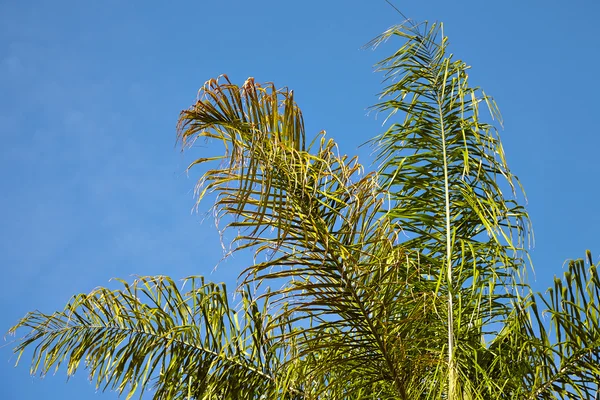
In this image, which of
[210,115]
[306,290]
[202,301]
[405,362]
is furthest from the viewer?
[202,301]

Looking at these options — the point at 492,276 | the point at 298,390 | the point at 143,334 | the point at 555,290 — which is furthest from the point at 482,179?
the point at 143,334

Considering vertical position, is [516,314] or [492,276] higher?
[492,276]

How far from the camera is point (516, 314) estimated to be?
4.19m

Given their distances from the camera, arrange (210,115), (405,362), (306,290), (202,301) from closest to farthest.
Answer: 1. (210,115)
2. (306,290)
3. (405,362)
4. (202,301)

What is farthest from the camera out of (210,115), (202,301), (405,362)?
(202,301)

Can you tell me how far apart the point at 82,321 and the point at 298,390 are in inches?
54.6

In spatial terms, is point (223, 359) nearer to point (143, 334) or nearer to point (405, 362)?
point (143, 334)

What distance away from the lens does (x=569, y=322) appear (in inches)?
159

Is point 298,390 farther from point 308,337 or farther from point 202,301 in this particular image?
point 202,301

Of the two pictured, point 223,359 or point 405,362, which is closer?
point 405,362

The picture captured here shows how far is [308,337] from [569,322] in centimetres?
149

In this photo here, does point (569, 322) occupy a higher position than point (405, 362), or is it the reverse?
point (569, 322)

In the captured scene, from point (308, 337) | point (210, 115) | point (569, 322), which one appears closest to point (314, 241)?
point (210, 115)

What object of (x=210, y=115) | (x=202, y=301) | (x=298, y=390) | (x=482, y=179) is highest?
(x=482, y=179)
